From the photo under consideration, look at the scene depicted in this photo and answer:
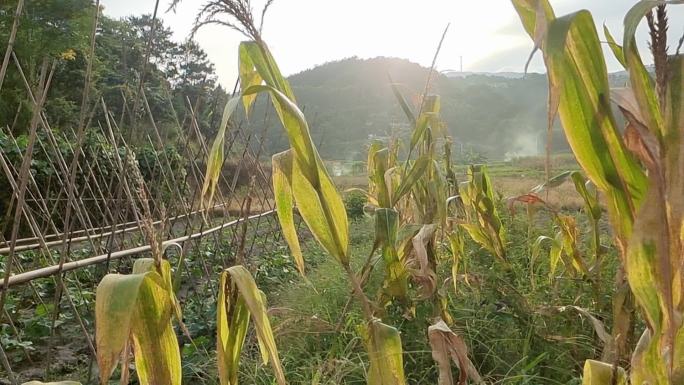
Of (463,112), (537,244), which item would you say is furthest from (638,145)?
(463,112)

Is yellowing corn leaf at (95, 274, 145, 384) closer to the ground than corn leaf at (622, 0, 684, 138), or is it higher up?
closer to the ground

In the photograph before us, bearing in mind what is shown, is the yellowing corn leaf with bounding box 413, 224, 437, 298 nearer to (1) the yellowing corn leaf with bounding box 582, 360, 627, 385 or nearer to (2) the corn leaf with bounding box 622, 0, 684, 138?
(1) the yellowing corn leaf with bounding box 582, 360, 627, 385

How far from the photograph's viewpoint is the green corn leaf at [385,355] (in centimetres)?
82

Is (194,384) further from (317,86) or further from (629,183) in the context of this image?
(317,86)

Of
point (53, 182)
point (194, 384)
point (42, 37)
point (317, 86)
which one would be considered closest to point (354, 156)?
point (317, 86)

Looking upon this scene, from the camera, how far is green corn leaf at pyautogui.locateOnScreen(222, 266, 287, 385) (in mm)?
741

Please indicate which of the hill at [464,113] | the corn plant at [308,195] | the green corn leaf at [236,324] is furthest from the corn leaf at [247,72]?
the hill at [464,113]

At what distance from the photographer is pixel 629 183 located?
1.96ft

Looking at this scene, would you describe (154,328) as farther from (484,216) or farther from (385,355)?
(484,216)

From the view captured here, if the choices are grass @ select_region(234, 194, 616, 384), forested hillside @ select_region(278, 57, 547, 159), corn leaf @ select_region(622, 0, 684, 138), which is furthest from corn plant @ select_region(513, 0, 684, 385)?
forested hillside @ select_region(278, 57, 547, 159)

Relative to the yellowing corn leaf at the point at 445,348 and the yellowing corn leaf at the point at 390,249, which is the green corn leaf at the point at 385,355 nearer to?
the yellowing corn leaf at the point at 445,348

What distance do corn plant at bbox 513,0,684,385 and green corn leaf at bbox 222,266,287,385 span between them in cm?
43

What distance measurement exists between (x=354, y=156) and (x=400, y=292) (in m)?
35.2

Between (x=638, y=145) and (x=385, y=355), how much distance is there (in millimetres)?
449
